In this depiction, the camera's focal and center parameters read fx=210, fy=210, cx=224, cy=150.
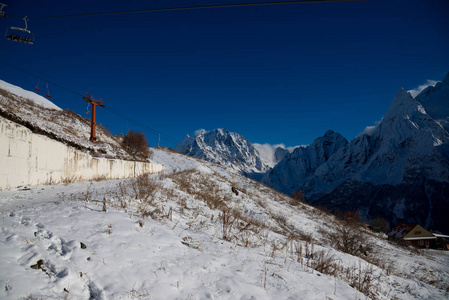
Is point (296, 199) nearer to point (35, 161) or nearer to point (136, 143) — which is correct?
point (136, 143)

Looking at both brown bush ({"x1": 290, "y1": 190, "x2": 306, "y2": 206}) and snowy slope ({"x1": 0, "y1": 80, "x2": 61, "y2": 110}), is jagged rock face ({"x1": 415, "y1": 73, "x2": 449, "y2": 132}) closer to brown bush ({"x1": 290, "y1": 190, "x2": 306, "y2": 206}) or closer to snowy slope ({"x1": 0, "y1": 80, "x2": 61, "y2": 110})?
brown bush ({"x1": 290, "y1": 190, "x2": 306, "y2": 206})

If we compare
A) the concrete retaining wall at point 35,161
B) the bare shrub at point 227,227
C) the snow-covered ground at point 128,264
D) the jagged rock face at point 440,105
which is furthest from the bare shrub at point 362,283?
the jagged rock face at point 440,105

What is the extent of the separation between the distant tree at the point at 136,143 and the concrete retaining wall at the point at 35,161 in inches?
840

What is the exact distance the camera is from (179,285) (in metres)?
2.86

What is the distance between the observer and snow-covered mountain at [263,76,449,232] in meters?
119

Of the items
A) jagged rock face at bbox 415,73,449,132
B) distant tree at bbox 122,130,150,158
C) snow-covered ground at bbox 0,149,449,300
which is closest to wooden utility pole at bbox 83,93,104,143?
distant tree at bbox 122,130,150,158

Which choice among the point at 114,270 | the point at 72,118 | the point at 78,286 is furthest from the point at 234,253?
the point at 72,118

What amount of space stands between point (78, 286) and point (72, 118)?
37511mm

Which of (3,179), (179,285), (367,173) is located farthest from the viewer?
(367,173)

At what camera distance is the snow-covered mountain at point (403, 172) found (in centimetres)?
11856

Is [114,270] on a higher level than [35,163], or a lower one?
lower

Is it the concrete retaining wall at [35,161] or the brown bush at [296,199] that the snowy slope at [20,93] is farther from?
the brown bush at [296,199]

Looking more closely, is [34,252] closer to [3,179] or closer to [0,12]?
[3,179]

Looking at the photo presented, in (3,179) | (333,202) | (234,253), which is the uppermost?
(3,179)
